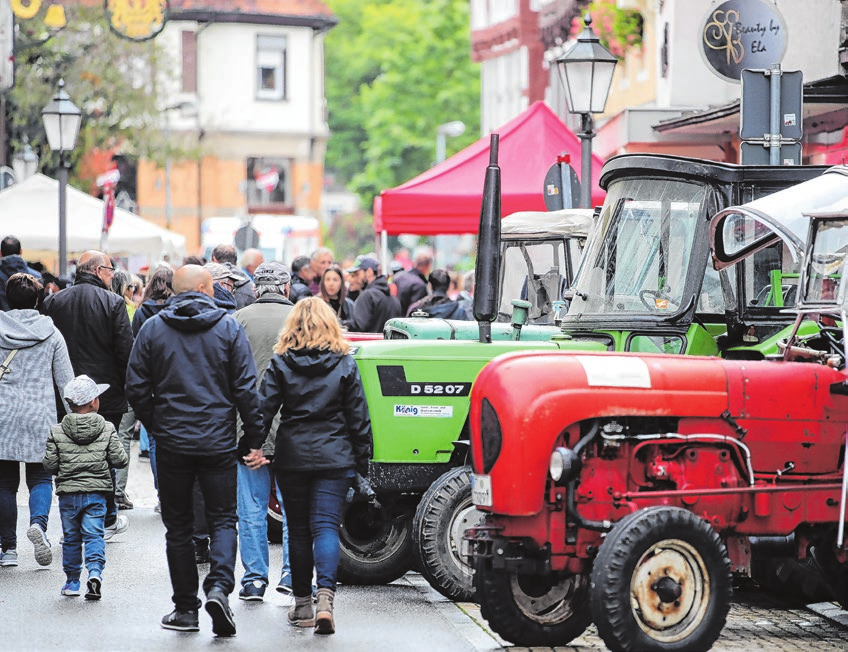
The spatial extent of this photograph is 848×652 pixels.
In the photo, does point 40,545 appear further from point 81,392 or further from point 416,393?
point 416,393

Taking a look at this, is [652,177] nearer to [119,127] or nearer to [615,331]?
[615,331]

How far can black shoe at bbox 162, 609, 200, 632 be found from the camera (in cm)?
973

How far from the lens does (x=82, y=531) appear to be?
11.1 metres

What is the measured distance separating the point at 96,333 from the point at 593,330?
4235 mm

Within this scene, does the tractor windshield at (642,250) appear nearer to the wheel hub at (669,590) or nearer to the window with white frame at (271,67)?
the wheel hub at (669,590)

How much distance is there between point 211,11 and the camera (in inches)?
2484

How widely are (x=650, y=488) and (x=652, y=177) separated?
253 cm

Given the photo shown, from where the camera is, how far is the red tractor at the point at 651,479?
8.68m

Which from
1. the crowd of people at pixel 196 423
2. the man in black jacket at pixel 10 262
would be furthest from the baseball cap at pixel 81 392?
the man in black jacket at pixel 10 262

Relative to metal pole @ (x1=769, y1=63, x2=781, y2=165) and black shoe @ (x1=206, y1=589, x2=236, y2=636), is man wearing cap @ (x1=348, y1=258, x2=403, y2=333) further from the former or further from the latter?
black shoe @ (x1=206, y1=589, x2=236, y2=636)

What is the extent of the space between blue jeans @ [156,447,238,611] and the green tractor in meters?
0.83

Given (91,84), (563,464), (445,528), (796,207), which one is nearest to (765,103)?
(796,207)

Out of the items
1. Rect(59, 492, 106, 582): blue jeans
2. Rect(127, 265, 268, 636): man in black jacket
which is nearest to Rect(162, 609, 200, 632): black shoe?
Rect(127, 265, 268, 636): man in black jacket

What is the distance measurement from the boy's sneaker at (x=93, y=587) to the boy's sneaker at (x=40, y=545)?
3.56 feet
